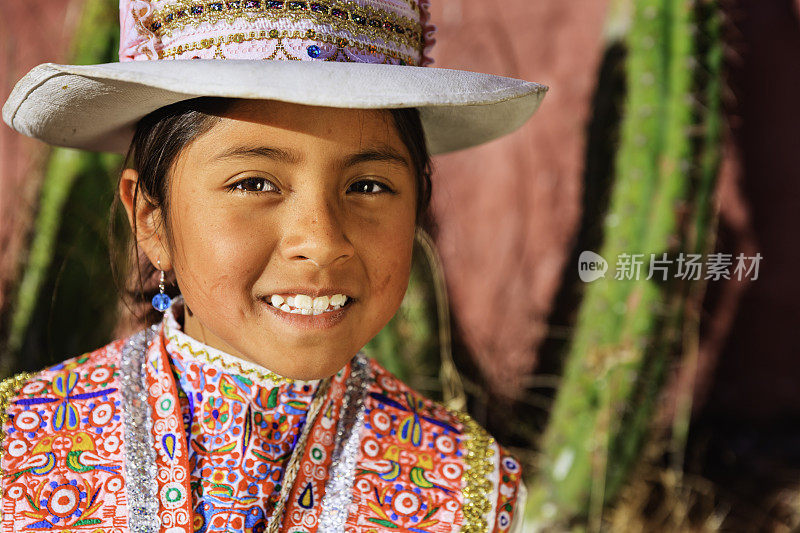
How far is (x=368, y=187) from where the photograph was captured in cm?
92

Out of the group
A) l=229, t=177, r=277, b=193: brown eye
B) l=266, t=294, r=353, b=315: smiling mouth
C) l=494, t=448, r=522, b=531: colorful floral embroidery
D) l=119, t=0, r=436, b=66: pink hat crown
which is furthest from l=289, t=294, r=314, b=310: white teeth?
l=494, t=448, r=522, b=531: colorful floral embroidery

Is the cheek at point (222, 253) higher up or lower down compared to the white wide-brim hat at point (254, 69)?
lower down

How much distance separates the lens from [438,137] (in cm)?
120

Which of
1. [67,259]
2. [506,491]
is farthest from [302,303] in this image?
[67,259]

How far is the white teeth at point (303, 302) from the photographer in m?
0.84

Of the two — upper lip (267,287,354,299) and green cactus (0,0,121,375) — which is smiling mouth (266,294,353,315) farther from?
green cactus (0,0,121,375)

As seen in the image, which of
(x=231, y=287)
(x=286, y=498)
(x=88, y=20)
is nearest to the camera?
(x=231, y=287)

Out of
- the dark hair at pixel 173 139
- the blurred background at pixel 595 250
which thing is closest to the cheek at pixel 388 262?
the dark hair at pixel 173 139

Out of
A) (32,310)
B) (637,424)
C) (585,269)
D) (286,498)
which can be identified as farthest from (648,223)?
(32,310)

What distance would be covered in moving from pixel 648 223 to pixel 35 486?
1.44m

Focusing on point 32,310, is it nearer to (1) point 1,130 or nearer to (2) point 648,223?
(1) point 1,130

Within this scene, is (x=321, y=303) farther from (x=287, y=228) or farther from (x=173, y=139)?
(x=173, y=139)

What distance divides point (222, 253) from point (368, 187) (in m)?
0.21

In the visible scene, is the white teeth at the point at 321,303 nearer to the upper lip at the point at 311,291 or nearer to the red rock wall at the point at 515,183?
the upper lip at the point at 311,291
